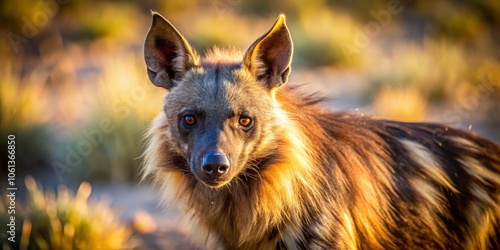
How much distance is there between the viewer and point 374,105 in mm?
10781

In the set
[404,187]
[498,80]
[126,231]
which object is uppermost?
[498,80]

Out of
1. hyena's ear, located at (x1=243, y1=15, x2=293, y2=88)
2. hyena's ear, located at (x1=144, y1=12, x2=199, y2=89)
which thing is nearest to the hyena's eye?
hyena's ear, located at (x1=144, y1=12, x2=199, y2=89)

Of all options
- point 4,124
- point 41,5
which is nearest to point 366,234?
point 4,124

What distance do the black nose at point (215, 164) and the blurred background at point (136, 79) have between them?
2.51 metres

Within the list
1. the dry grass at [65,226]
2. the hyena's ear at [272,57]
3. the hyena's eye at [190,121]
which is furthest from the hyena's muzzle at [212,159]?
the dry grass at [65,226]

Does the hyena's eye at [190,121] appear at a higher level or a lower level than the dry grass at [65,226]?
higher

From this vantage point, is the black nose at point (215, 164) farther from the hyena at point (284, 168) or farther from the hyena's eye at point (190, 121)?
the hyena's eye at point (190, 121)

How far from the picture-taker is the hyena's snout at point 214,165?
371cm

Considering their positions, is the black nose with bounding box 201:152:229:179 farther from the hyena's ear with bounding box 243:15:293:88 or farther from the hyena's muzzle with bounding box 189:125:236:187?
the hyena's ear with bounding box 243:15:293:88

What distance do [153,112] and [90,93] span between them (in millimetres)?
1787

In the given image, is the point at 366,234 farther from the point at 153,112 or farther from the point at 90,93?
the point at 90,93

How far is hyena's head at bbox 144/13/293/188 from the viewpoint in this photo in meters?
3.85

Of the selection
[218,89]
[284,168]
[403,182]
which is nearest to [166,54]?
[218,89]

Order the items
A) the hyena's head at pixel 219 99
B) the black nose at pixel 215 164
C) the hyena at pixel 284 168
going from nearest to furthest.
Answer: the black nose at pixel 215 164 < the hyena's head at pixel 219 99 < the hyena at pixel 284 168
